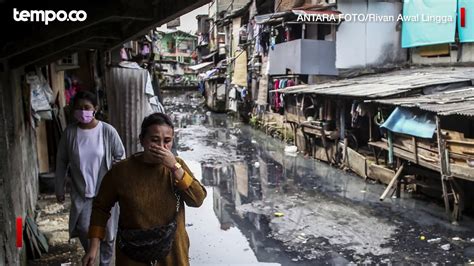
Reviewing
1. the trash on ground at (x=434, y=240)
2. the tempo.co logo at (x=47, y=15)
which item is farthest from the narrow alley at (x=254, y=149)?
the trash on ground at (x=434, y=240)

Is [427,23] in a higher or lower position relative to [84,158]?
higher

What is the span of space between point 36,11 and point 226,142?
16.4m

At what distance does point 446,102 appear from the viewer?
9.73 meters

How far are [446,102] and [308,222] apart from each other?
161 inches

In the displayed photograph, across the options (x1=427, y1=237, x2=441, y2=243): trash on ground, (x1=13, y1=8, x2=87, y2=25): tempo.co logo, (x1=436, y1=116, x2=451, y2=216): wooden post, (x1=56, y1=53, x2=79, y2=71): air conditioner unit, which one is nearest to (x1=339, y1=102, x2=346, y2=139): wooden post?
(x1=436, y1=116, x2=451, y2=216): wooden post

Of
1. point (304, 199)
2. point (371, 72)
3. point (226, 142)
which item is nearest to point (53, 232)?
point (304, 199)

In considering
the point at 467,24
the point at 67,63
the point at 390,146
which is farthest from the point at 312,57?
the point at 67,63

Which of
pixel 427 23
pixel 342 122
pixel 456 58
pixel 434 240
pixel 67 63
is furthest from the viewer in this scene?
pixel 427 23

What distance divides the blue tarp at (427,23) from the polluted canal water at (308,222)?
6185 mm

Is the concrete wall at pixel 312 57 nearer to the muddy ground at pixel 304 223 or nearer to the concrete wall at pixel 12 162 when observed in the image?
the muddy ground at pixel 304 223

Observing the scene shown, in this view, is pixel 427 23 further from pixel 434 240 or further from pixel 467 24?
pixel 434 240

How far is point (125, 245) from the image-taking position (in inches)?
105

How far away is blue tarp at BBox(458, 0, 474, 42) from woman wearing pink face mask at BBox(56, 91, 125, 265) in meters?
13.9

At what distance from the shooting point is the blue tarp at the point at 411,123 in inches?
377
